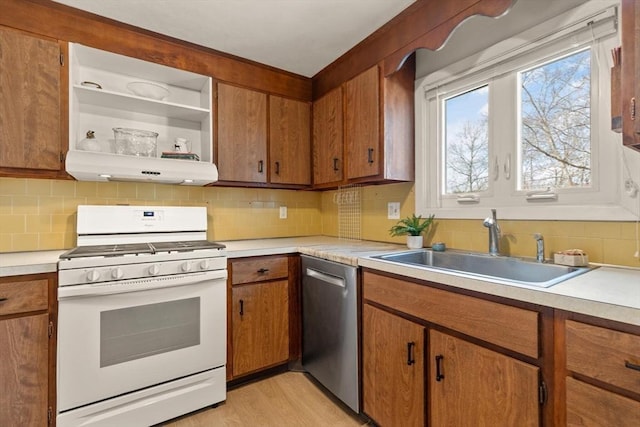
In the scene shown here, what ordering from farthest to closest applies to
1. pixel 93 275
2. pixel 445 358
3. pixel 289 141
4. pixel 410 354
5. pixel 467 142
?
pixel 289 141
pixel 467 142
pixel 93 275
pixel 410 354
pixel 445 358

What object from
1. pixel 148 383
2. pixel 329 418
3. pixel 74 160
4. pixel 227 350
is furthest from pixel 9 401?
pixel 329 418

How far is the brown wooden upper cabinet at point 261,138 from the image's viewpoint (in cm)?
223

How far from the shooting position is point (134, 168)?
1.84 m

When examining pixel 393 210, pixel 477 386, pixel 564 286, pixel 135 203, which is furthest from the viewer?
pixel 393 210

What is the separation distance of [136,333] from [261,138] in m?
1.53

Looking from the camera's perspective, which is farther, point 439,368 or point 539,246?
point 539,246

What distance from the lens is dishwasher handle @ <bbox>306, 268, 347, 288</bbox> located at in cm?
172

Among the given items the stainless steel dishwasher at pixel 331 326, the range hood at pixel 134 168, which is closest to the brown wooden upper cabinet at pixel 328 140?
the stainless steel dishwasher at pixel 331 326

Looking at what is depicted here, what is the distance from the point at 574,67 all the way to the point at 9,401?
2960 mm

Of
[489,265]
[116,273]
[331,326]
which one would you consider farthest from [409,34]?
[116,273]

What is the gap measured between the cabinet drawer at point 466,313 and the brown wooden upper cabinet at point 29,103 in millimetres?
1924

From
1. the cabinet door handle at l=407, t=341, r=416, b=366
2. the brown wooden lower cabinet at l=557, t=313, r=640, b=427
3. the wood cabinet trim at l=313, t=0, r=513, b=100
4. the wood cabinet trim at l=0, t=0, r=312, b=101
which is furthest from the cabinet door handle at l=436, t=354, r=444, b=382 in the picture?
the wood cabinet trim at l=0, t=0, r=312, b=101

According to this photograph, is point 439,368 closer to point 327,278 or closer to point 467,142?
point 327,278

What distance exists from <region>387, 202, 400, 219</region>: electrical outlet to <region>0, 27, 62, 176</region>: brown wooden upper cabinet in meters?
2.08
